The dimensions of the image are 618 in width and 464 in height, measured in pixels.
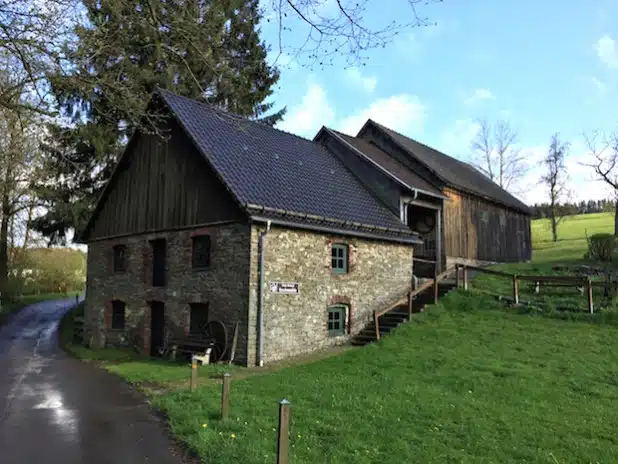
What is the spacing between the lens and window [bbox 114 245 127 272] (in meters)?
19.7

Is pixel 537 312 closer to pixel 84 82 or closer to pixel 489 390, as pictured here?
pixel 489 390

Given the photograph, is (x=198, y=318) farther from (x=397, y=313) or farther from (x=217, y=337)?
(x=397, y=313)

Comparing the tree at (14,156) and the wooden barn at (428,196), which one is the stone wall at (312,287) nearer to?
the wooden barn at (428,196)

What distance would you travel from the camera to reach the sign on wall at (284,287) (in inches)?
568

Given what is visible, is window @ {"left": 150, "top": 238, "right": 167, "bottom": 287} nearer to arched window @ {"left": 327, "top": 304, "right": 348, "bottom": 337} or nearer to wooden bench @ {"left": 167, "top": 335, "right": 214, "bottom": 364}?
wooden bench @ {"left": 167, "top": 335, "right": 214, "bottom": 364}

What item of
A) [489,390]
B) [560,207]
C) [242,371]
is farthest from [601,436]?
[560,207]

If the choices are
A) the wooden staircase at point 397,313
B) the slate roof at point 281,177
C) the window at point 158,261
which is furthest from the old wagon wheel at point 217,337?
the wooden staircase at point 397,313

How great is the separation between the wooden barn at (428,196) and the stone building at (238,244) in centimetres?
103

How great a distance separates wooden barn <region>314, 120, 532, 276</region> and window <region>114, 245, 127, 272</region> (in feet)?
33.0

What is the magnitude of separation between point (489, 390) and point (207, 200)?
9623 mm

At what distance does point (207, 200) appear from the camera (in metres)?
15.7

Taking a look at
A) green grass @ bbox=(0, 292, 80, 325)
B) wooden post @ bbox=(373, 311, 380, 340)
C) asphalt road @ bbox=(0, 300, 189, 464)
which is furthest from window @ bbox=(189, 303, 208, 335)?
green grass @ bbox=(0, 292, 80, 325)

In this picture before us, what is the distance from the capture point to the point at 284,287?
48.4 ft

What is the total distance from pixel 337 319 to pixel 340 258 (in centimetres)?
202
